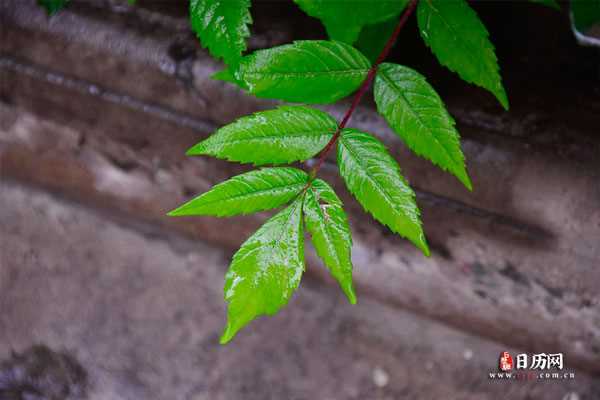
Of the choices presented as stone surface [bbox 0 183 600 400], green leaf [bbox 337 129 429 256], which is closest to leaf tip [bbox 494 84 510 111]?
green leaf [bbox 337 129 429 256]

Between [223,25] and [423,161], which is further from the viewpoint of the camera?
[423,161]

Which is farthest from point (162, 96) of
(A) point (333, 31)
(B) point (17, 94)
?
(A) point (333, 31)

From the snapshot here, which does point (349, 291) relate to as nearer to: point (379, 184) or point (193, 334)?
point (379, 184)

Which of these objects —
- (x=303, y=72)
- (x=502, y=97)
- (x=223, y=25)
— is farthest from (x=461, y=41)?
(x=223, y=25)

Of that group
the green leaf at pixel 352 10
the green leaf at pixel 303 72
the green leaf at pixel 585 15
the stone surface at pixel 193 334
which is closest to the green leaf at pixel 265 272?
the green leaf at pixel 303 72

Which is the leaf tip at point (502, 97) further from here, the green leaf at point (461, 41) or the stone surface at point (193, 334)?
the stone surface at point (193, 334)

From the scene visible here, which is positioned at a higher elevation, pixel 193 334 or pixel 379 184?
pixel 379 184
